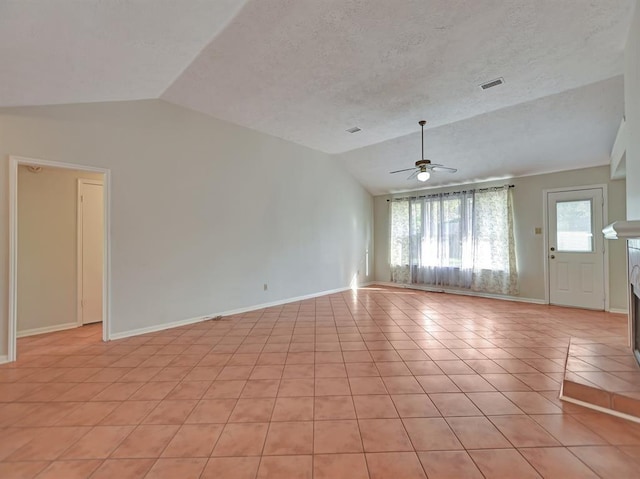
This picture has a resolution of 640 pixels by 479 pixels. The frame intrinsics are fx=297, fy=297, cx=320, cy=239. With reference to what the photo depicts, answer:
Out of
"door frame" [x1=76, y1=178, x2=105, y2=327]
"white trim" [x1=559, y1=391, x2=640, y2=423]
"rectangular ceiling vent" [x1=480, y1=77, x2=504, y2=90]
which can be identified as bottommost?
"white trim" [x1=559, y1=391, x2=640, y2=423]

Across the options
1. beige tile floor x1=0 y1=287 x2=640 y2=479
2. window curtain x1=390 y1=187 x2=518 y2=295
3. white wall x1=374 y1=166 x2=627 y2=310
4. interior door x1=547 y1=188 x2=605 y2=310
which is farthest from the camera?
window curtain x1=390 y1=187 x2=518 y2=295

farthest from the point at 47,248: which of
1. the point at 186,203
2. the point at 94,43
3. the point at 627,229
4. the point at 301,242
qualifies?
the point at 627,229

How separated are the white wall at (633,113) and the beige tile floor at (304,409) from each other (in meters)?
1.67

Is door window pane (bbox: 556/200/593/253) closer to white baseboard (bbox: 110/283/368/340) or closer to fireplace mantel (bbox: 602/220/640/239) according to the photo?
fireplace mantel (bbox: 602/220/640/239)

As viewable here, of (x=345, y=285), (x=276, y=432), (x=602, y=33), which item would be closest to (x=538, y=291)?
(x=345, y=285)

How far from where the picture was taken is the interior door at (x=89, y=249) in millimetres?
4164

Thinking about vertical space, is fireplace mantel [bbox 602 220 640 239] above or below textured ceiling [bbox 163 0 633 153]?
below

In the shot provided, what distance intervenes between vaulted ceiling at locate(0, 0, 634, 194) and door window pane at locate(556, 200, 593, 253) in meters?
0.81

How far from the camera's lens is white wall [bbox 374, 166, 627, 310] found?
476 centimetres

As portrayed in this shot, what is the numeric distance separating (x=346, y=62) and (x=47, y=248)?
173 inches

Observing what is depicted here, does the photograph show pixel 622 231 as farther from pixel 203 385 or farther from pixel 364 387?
pixel 203 385

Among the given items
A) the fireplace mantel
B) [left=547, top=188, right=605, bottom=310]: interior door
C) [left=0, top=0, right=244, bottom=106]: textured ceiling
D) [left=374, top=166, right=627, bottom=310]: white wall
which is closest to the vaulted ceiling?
[left=0, top=0, right=244, bottom=106]: textured ceiling

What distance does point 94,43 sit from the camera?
7.64ft

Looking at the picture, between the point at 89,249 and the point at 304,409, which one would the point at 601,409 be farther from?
the point at 89,249
